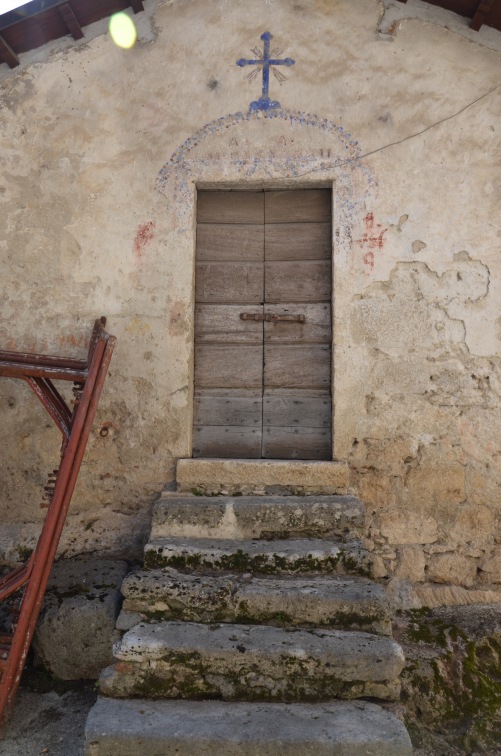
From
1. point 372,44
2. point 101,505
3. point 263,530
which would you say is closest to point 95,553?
point 101,505

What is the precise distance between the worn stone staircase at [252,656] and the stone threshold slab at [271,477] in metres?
0.43

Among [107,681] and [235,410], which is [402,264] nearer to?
[235,410]

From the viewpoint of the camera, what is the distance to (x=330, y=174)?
381 centimetres

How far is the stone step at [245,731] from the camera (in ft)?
7.28

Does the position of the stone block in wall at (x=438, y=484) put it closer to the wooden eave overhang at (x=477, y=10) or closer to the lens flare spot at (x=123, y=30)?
the wooden eave overhang at (x=477, y=10)

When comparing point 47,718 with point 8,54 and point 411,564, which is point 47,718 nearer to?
point 411,564

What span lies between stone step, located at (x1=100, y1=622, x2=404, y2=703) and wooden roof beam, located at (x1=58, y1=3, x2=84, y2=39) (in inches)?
148

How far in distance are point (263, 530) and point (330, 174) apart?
2281 millimetres

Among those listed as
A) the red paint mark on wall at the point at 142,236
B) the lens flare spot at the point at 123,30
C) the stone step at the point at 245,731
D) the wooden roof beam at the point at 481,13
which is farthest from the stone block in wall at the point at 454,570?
the lens flare spot at the point at 123,30

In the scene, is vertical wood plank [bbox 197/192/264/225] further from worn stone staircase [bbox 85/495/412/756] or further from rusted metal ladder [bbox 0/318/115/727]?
worn stone staircase [bbox 85/495/412/756]

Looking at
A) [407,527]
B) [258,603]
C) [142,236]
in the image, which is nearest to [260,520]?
[258,603]

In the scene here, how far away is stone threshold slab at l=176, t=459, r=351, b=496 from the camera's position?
3.59 m

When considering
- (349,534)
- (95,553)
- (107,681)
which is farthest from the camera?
(95,553)

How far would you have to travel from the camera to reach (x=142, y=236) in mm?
3844
